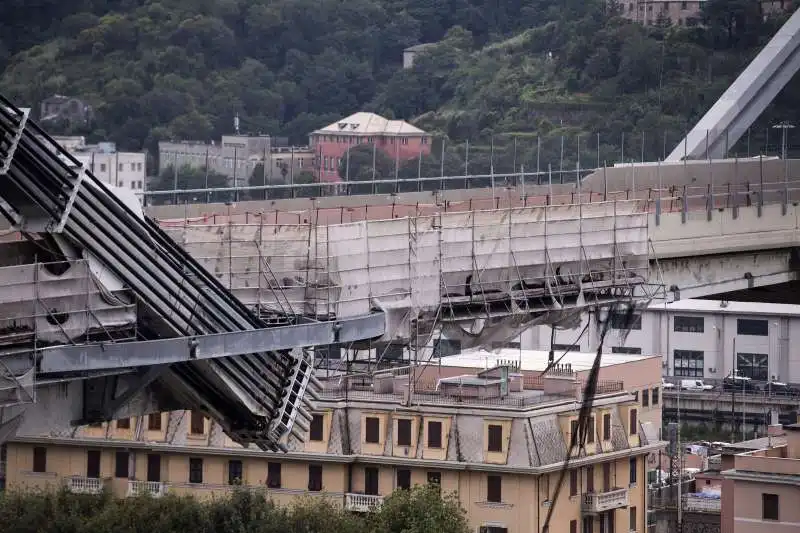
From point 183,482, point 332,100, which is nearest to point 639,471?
point 183,482

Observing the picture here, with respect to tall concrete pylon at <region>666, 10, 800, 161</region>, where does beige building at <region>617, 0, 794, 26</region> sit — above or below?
above

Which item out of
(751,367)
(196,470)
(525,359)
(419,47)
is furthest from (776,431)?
(419,47)

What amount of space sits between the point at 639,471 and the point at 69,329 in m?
16.1

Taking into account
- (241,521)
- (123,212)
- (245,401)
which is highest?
(123,212)

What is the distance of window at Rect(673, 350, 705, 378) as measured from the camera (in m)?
48.3

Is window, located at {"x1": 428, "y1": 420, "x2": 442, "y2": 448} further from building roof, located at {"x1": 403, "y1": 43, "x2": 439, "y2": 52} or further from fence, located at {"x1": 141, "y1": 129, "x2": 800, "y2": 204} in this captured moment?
building roof, located at {"x1": 403, "y1": 43, "x2": 439, "y2": 52}

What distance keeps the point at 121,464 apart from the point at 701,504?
7978mm

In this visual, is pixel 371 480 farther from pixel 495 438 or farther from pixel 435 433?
pixel 495 438

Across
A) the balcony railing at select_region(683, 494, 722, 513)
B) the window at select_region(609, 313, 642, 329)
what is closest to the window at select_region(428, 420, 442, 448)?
the window at select_region(609, 313, 642, 329)

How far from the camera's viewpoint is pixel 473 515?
27125 millimetres

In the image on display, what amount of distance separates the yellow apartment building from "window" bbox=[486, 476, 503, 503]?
0.03 ft

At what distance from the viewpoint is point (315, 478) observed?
2789 cm

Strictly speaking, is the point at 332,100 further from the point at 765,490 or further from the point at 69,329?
the point at 69,329

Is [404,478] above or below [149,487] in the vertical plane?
above
